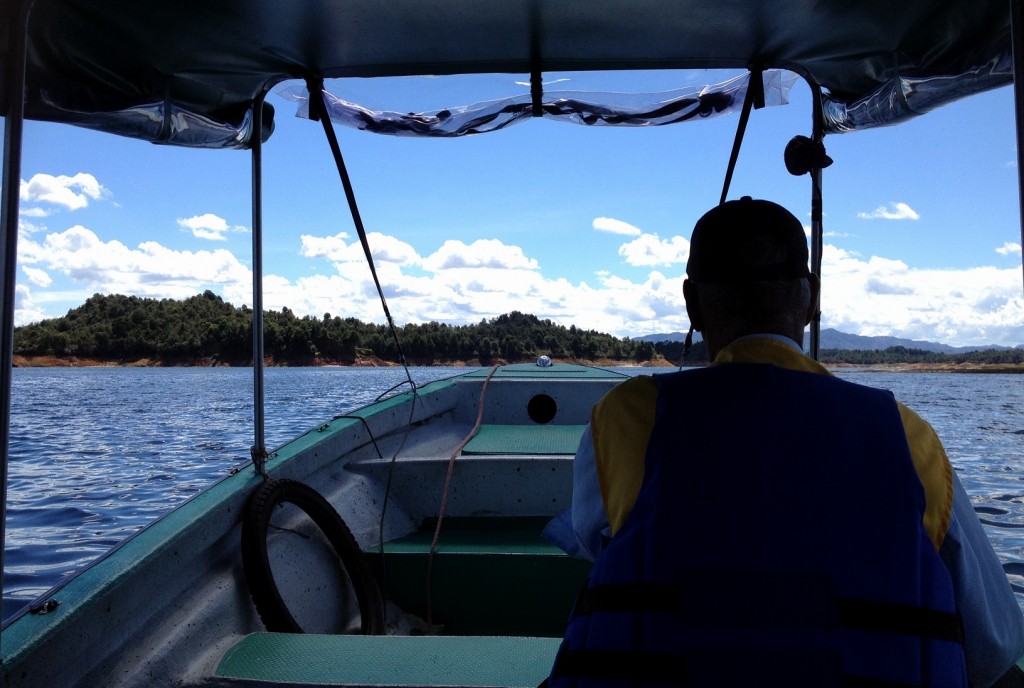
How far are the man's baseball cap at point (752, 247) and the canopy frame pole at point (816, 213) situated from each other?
148 centimetres

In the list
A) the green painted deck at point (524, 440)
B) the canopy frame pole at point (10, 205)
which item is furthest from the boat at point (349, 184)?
the green painted deck at point (524, 440)

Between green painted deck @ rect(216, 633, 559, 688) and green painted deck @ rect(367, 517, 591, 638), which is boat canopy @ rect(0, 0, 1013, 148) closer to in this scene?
green painted deck @ rect(216, 633, 559, 688)

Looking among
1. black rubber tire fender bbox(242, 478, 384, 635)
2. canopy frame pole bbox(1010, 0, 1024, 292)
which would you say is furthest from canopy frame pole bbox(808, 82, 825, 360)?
black rubber tire fender bbox(242, 478, 384, 635)

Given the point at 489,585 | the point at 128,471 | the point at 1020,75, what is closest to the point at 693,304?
the point at 1020,75

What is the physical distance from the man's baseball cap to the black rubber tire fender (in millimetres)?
1753

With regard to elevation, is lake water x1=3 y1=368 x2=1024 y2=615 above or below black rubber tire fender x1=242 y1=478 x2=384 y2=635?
below

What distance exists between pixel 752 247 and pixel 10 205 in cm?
141

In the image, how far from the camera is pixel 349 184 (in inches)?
116

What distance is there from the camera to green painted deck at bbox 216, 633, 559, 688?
70.6 inches

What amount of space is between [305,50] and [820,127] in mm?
1873

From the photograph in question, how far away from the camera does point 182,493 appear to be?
29.0 feet

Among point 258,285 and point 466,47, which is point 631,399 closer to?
point 466,47

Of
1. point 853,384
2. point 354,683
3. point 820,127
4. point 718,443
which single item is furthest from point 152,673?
point 820,127

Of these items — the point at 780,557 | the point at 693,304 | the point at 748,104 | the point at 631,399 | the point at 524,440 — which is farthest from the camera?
the point at 524,440
